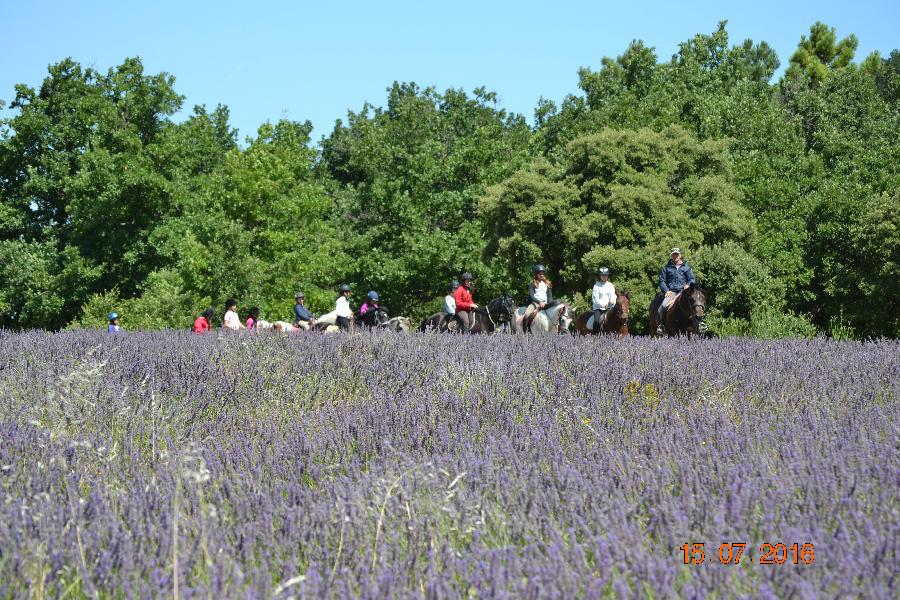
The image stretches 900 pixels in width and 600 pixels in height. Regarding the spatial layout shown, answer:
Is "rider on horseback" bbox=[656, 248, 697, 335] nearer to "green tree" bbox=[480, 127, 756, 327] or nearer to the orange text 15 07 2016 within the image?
"green tree" bbox=[480, 127, 756, 327]

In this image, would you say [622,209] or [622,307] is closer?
[622,307]

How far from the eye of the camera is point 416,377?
6.48 m

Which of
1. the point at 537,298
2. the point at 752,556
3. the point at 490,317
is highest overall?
the point at 537,298

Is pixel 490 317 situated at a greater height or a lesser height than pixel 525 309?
lesser

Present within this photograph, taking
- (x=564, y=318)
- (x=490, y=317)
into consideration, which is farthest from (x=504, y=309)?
(x=564, y=318)

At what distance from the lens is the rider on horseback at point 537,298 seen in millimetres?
16797

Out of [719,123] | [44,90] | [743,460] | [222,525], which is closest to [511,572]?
[222,525]

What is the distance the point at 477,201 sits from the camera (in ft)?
115

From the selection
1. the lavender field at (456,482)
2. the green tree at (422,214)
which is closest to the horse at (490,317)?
the lavender field at (456,482)

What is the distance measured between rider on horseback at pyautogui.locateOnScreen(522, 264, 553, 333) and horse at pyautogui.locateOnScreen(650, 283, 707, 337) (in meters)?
2.59

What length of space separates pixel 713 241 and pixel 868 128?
12336 mm

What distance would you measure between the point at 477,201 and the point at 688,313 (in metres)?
21.5

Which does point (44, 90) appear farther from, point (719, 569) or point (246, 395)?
point (719, 569)

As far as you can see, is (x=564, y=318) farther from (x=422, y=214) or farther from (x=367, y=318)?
(x=422, y=214)
